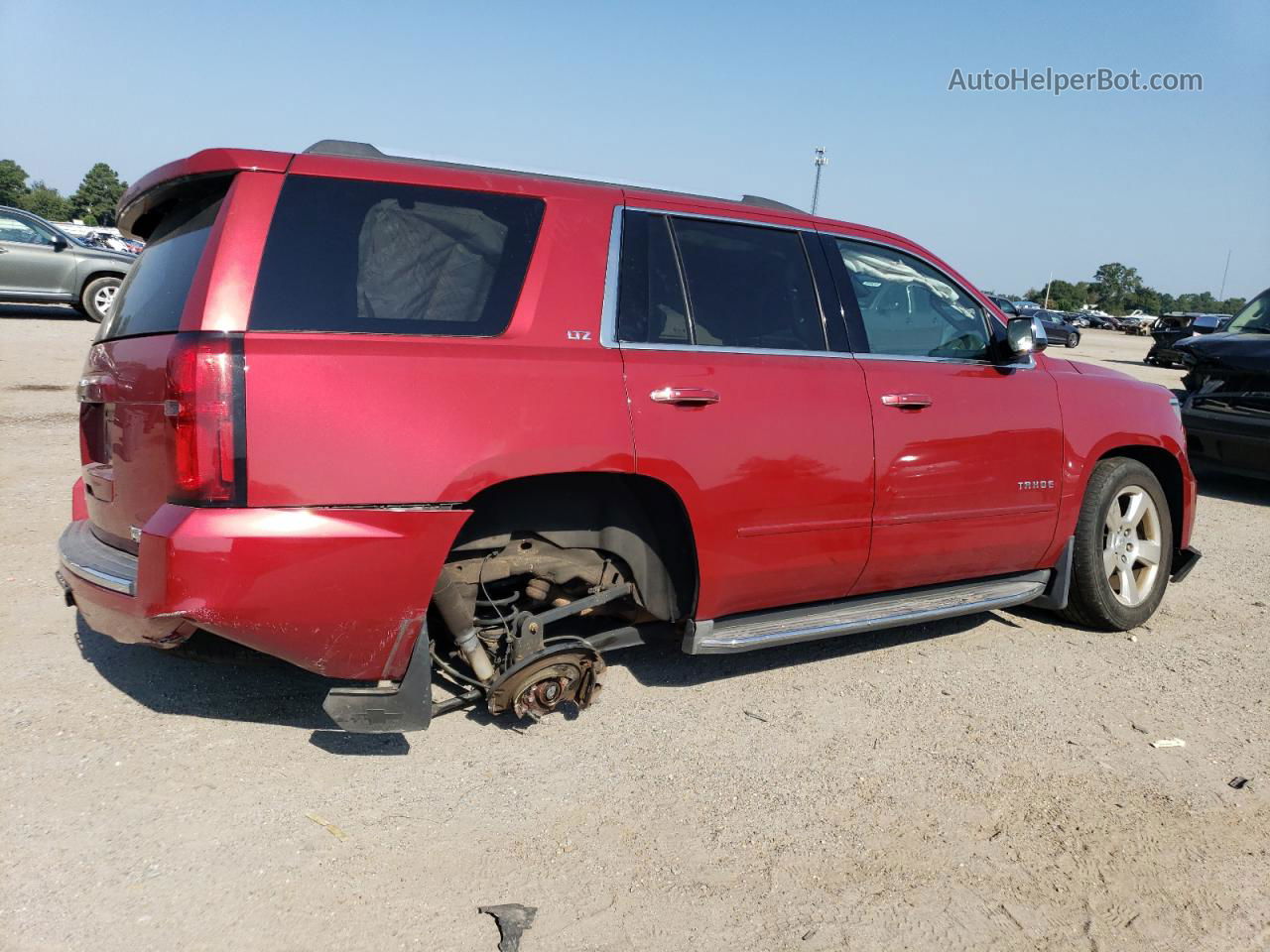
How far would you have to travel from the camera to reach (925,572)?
13.9 ft

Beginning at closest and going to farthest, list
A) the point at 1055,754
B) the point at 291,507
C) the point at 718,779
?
the point at 291,507
the point at 718,779
the point at 1055,754

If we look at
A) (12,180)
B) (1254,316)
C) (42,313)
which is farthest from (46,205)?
(1254,316)

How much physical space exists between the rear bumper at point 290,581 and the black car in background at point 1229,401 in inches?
285

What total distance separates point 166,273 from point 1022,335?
11.3ft

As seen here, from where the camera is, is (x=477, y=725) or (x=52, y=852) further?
(x=477, y=725)

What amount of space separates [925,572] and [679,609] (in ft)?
4.02

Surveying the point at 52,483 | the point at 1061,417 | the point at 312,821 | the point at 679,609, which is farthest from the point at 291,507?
the point at 52,483

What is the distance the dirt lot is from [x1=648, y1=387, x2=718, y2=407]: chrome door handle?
4.02 feet

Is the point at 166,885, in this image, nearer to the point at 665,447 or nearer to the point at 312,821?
A: the point at 312,821

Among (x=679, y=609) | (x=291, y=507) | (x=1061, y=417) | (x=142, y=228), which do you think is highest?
(x=142, y=228)

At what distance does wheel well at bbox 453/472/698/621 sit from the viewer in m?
3.32

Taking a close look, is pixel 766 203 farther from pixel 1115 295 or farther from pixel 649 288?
pixel 1115 295

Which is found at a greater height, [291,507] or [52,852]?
[291,507]

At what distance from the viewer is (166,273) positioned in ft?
10.3
